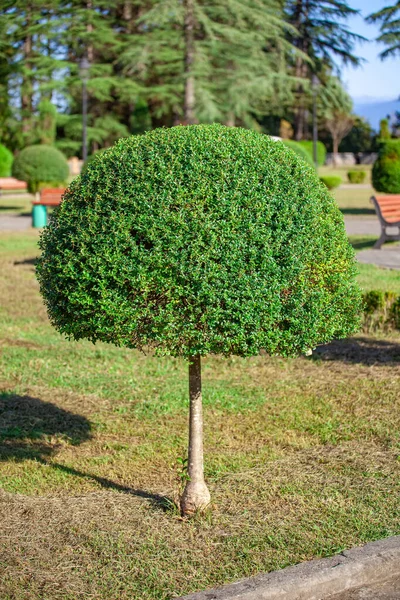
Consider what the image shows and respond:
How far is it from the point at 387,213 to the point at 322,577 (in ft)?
37.8

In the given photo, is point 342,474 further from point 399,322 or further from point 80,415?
point 399,322

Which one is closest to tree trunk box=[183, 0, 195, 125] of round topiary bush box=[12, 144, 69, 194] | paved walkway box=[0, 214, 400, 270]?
round topiary bush box=[12, 144, 69, 194]

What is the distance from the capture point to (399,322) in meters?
7.60

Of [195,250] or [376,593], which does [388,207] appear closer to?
[195,250]

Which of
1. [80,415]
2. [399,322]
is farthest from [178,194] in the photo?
[399,322]

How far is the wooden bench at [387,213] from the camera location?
13.4 meters

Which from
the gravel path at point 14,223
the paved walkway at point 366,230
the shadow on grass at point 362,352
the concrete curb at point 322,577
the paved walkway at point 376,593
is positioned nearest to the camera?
the concrete curb at point 322,577

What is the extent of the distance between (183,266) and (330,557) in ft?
4.58

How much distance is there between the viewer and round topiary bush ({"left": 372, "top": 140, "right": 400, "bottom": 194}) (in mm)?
A: 20094

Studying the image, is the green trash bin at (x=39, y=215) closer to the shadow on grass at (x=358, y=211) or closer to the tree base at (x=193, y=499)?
the shadow on grass at (x=358, y=211)

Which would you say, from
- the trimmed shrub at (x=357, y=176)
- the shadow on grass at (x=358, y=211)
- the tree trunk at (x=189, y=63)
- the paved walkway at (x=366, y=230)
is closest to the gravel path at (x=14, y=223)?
the paved walkway at (x=366, y=230)

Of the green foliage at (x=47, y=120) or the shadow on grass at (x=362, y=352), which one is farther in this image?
the green foliage at (x=47, y=120)

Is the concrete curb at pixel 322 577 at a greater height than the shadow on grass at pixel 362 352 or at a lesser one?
lesser

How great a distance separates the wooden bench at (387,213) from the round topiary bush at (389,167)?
6.07 metres
